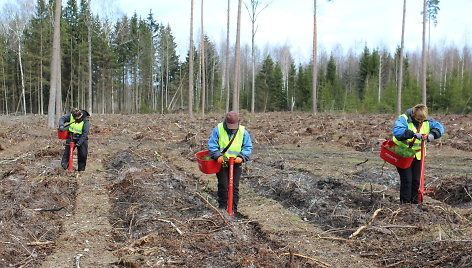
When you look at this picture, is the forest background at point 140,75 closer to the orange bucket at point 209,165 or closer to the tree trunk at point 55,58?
the tree trunk at point 55,58

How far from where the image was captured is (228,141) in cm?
628

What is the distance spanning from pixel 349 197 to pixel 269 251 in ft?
11.2

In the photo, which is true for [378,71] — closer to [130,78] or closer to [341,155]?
[130,78]

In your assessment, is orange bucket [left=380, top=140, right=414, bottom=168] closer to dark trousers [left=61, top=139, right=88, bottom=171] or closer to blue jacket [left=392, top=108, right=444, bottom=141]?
blue jacket [left=392, top=108, right=444, bottom=141]

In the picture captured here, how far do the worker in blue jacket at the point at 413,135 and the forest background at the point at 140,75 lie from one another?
2894cm

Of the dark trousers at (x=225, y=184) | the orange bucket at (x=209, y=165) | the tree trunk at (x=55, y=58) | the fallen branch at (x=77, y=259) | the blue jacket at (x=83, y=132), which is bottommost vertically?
the fallen branch at (x=77, y=259)

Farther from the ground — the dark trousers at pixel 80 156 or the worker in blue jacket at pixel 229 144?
Answer: the worker in blue jacket at pixel 229 144

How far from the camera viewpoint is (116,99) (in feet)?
200

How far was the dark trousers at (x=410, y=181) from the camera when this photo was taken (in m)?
6.64

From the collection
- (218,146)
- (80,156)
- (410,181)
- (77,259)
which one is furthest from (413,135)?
(80,156)

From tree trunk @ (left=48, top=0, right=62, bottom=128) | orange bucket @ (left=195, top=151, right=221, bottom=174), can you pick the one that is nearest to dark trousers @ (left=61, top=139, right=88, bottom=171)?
orange bucket @ (left=195, top=151, right=221, bottom=174)

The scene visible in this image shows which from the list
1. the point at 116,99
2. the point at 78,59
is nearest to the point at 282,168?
the point at 78,59

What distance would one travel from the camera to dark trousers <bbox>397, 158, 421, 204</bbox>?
664cm

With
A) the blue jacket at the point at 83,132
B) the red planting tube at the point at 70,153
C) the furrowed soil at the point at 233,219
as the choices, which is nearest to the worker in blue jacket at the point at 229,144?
the furrowed soil at the point at 233,219
